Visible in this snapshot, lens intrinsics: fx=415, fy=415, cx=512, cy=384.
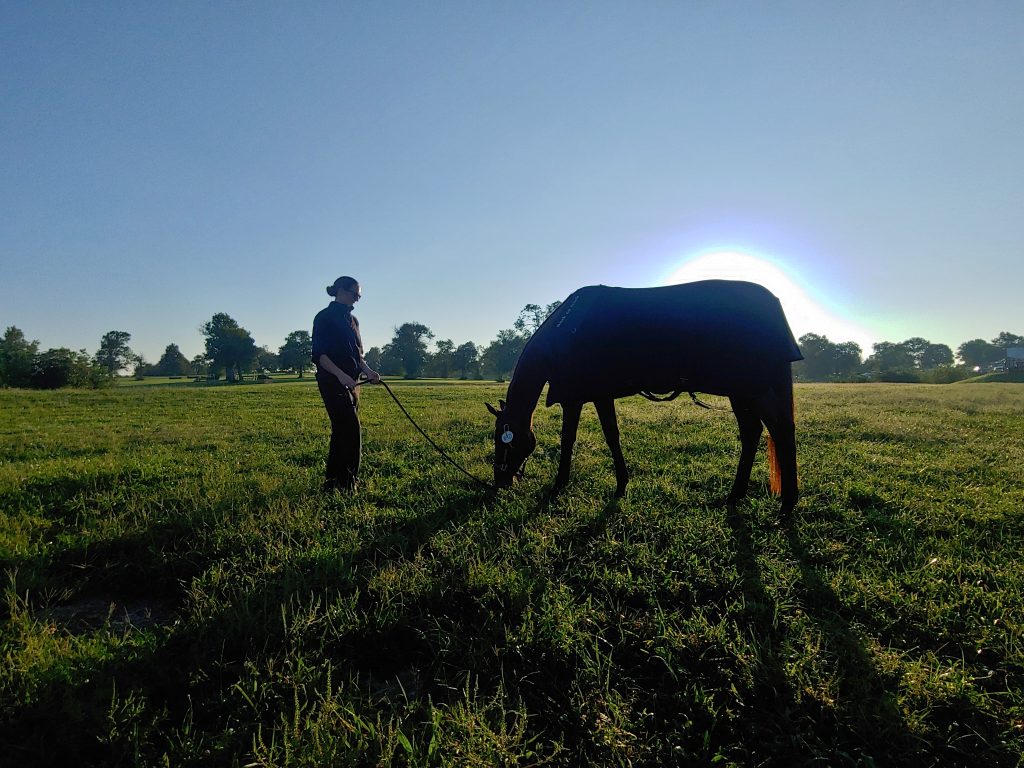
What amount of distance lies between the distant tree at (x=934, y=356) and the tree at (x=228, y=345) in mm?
189585

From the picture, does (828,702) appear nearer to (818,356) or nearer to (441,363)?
(441,363)

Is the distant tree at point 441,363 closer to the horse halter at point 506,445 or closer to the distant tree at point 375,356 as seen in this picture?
the distant tree at point 375,356

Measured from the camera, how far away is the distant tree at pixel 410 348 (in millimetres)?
100375

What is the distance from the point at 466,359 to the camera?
114625mm

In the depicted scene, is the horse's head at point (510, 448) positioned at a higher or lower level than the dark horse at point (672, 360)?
lower

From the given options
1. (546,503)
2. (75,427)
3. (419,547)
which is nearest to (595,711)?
(419,547)

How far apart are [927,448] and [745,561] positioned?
6.94 meters

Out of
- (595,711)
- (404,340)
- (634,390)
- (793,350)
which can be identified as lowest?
(595,711)

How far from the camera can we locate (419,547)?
3.77 metres

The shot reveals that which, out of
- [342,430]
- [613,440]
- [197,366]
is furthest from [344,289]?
[197,366]

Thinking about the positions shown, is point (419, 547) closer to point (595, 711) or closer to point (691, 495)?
point (595, 711)

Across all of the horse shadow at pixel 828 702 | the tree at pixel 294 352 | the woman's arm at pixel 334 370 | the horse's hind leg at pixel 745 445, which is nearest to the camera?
the horse shadow at pixel 828 702

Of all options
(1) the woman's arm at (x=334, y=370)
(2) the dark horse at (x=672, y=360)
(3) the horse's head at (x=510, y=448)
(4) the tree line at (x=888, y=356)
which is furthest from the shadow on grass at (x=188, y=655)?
(4) the tree line at (x=888, y=356)

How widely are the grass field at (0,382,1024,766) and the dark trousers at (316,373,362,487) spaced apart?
1.71 feet
